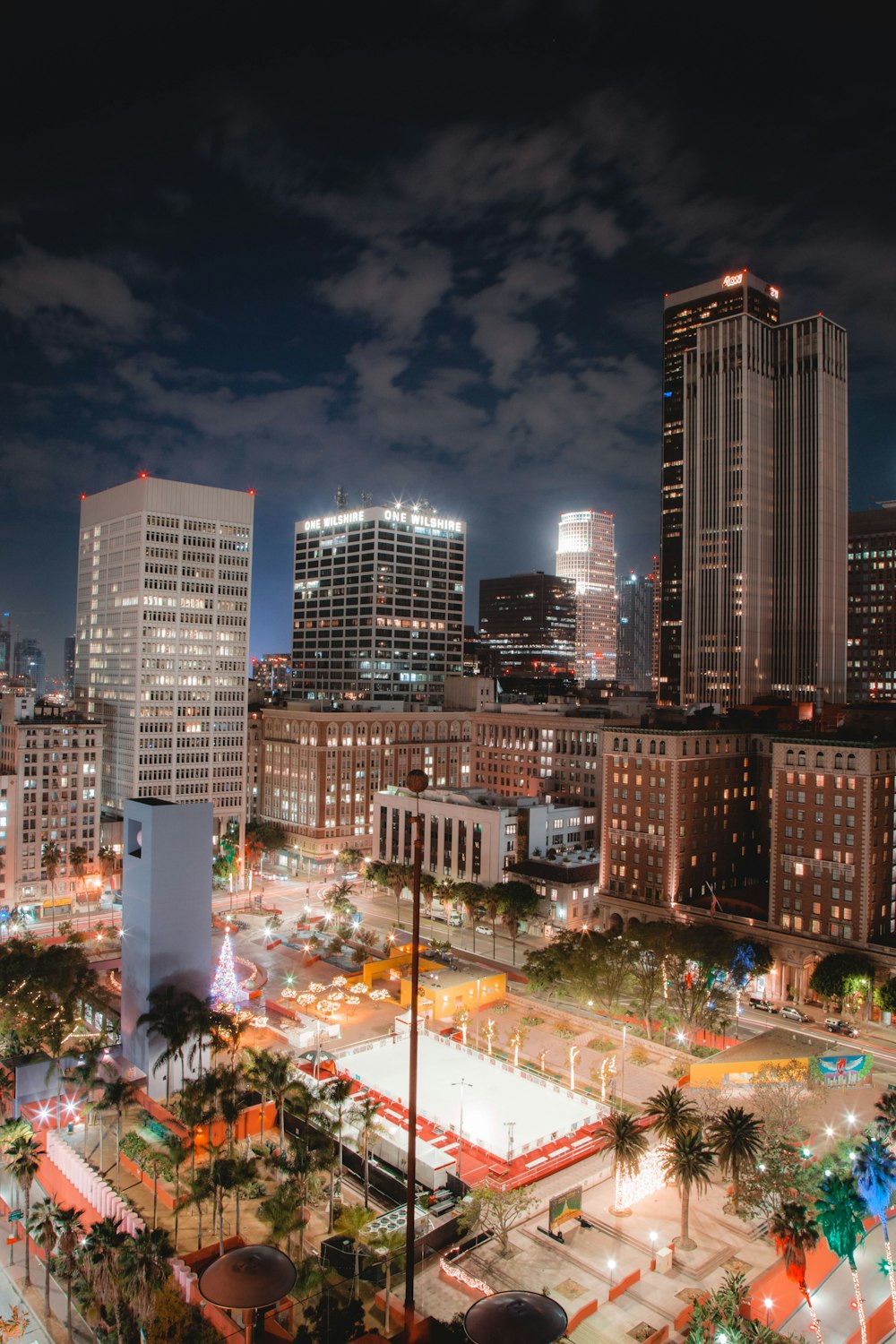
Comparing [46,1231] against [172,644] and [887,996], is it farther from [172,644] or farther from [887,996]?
[172,644]

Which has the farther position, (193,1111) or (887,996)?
(887,996)

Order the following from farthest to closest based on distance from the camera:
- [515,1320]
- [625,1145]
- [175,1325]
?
[625,1145] < [175,1325] < [515,1320]

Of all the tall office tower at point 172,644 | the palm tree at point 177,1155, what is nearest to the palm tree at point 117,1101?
the palm tree at point 177,1155

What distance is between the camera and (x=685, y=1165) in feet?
174

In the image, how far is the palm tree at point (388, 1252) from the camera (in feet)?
152

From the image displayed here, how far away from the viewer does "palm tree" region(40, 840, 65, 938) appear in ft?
431

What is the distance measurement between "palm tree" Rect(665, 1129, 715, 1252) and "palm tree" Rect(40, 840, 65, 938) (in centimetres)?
10140

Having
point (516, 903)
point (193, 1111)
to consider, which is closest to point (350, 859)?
point (516, 903)

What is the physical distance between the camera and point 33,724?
449 ft

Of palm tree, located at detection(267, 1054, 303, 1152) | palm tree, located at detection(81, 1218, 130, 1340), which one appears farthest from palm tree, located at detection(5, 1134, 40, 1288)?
palm tree, located at detection(267, 1054, 303, 1152)

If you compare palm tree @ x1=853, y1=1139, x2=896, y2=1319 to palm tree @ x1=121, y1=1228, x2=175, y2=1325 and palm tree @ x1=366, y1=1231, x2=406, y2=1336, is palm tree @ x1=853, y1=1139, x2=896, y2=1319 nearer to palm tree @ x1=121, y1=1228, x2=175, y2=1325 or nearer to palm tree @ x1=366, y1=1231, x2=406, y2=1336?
palm tree @ x1=366, y1=1231, x2=406, y2=1336

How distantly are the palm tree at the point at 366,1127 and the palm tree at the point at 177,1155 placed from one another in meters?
10.6

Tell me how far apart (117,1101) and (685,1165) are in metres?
35.8

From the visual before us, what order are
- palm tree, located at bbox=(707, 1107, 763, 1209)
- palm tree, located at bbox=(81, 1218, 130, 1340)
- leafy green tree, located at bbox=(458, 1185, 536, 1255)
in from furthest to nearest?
palm tree, located at bbox=(707, 1107, 763, 1209) < leafy green tree, located at bbox=(458, 1185, 536, 1255) < palm tree, located at bbox=(81, 1218, 130, 1340)
